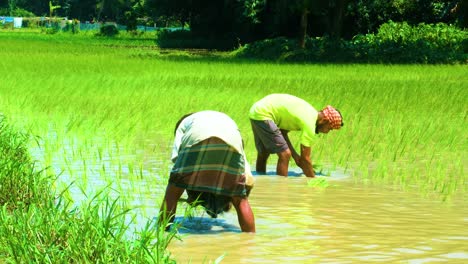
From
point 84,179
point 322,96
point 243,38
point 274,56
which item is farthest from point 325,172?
point 243,38

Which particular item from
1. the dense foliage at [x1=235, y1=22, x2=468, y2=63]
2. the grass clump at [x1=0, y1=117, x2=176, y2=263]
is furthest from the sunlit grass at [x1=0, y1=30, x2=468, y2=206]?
the dense foliage at [x1=235, y1=22, x2=468, y2=63]

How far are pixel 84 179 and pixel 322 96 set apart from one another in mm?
8861

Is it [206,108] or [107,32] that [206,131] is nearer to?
[206,108]

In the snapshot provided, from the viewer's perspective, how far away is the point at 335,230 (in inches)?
248

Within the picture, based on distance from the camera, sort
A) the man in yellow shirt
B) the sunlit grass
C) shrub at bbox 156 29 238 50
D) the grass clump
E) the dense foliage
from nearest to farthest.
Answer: the grass clump < the man in yellow shirt < the sunlit grass < the dense foliage < shrub at bbox 156 29 238 50

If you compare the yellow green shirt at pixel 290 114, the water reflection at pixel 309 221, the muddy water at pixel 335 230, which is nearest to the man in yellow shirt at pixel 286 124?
the yellow green shirt at pixel 290 114

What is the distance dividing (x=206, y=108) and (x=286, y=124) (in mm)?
5420

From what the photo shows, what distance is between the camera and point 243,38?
148 feet

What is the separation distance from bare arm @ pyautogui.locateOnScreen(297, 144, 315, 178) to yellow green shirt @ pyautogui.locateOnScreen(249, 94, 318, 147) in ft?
0.21

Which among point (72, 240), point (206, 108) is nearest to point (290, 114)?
point (72, 240)

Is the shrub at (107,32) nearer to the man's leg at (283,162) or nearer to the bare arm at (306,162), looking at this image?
the man's leg at (283,162)

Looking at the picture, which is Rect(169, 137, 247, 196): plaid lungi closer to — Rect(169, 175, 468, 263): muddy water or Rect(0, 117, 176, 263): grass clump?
Rect(169, 175, 468, 263): muddy water

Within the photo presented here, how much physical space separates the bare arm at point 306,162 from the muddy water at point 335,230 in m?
0.31

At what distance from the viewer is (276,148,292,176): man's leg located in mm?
8664
